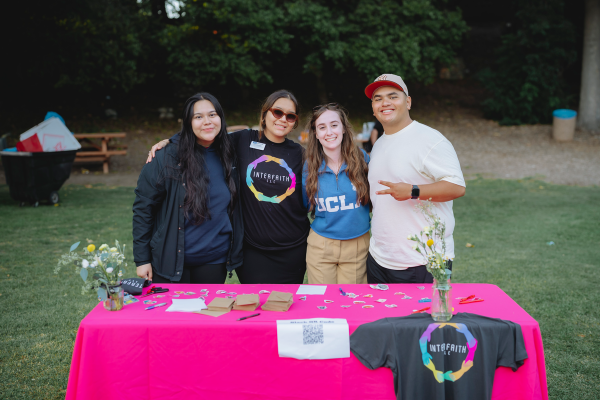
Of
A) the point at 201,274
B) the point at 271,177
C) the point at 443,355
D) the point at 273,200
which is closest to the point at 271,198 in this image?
the point at 273,200

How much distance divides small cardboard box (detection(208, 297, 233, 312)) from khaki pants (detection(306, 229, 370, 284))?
0.83 metres

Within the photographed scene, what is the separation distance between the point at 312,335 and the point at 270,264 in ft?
3.59

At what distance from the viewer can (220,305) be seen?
2.23 m

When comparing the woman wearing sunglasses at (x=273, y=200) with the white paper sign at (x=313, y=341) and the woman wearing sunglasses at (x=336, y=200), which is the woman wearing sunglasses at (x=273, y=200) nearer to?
the woman wearing sunglasses at (x=336, y=200)

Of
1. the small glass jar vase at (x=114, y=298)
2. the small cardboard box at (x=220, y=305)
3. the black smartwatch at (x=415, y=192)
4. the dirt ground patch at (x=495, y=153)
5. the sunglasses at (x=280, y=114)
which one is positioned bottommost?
the dirt ground patch at (x=495, y=153)

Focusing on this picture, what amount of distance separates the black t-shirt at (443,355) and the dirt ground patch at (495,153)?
34.7ft

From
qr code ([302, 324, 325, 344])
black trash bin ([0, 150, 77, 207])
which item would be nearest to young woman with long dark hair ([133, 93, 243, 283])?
qr code ([302, 324, 325, 344])

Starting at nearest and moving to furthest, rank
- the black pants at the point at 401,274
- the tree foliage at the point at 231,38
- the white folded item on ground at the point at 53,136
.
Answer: the black pants at the point at 401,274 < the white folded item on ground at the point at 53,136 < the tree foliage at the point at 231,38

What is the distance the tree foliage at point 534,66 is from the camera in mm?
16047

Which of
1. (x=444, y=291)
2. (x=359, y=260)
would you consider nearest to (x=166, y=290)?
(x=359, y=260)

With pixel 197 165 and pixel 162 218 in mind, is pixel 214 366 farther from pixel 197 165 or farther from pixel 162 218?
pixel 197 165

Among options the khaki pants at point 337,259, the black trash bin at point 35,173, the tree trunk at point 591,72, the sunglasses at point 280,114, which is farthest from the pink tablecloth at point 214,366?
the tree trunk at point 591,72

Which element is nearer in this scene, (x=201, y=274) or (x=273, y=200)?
(x=201, y=274)

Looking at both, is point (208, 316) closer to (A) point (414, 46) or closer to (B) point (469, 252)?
(B) point (469, 252)
